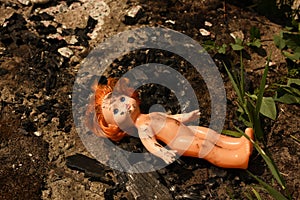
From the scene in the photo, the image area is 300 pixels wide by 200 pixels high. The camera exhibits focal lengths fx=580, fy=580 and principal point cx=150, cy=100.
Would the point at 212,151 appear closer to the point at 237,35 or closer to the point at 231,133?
the point at 231,133

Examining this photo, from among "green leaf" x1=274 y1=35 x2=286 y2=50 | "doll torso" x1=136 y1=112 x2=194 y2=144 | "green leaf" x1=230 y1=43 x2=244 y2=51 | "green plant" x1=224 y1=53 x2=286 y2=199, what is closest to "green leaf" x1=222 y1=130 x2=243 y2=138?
"green plant" x1=224 y1=53 x2=286 y2=199

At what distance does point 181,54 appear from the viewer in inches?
122

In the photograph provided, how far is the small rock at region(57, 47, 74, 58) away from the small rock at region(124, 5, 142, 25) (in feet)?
1.26

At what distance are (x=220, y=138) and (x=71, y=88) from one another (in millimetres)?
799

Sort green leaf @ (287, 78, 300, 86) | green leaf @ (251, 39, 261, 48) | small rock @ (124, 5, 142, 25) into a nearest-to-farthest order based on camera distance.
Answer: green leaf @ (287, 78, 300, 86) < green leaf @ (251, 39, 261, 48) < small rock @ (124, 5, 142, 25)

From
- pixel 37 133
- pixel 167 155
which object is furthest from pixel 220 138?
pixel 37 133

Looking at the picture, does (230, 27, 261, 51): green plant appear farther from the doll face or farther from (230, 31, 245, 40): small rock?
the doll face

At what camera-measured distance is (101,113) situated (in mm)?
2703

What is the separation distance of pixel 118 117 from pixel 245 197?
0.68 meters

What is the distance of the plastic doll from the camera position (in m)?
2.61

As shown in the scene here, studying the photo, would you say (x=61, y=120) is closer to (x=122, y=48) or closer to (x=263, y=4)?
(x=122, y=48)

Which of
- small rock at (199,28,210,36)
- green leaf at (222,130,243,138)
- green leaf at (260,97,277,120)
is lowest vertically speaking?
green leaf at (222,130,243,138)

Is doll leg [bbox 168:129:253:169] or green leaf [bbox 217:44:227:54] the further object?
green leaf [bbox 217:44:227:54]

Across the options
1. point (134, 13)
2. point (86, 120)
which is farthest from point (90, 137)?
point (134, 13)
